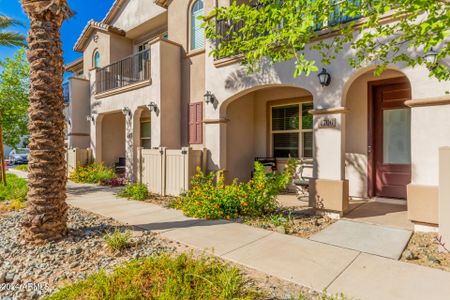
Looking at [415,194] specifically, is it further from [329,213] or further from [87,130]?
[87,130]

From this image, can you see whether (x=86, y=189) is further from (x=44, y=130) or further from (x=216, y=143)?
(x=44, y=130)

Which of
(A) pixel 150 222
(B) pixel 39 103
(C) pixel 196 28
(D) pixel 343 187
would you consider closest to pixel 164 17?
(C) pixel 196 28

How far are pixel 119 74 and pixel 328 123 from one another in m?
9.66

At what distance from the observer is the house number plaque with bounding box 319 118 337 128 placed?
5.69 metres

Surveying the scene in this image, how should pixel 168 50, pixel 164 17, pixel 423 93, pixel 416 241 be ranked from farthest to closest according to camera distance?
pixel 164 17 < pixel 168 50 < pixel 423 93 < pixel 416 241

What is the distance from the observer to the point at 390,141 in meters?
6.88

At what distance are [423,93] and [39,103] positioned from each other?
664 centimetres

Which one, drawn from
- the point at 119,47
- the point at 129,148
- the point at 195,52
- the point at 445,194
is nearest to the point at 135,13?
the point at 119,47

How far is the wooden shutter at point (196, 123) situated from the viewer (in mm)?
9023

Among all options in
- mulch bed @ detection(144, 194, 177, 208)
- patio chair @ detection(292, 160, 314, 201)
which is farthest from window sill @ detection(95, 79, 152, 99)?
patio chair @ detection(292, 160, 314, 201)

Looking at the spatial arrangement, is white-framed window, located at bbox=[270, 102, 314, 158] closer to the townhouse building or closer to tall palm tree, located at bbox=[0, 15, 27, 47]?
the townhouse building

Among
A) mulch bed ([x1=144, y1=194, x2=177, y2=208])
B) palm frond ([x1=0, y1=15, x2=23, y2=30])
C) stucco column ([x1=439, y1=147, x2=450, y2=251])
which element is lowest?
mulch bed ([x1=144, y1=194, x2=177, y2=208])

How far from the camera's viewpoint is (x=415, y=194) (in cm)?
469

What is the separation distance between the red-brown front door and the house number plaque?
2.14 m
